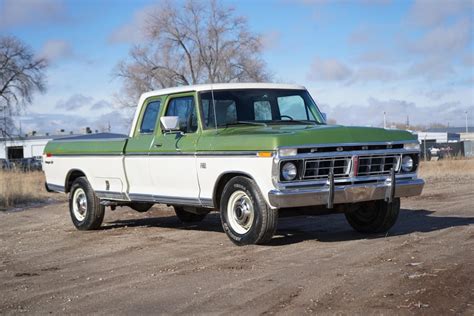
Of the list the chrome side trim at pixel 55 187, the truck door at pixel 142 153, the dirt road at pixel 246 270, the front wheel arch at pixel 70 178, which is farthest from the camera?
the chrome side trim at pixel 55 187

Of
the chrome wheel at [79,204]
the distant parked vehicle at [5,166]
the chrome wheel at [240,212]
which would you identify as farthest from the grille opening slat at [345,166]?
the distant parked vehicle at [5,166]

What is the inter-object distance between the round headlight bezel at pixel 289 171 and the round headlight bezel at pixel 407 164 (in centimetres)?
164

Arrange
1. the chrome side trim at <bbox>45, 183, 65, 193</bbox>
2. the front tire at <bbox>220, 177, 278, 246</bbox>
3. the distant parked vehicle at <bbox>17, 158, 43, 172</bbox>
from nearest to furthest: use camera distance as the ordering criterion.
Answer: the front tire at <bbox>220, 177, 278, 246</bbox>
the chrome side trim at <bbox>45, 183, 65, 193</bbox>
the distant parked vehicle at <bbox>17, 158, 43, 172</bbox>

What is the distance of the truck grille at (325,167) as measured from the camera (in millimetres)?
8016

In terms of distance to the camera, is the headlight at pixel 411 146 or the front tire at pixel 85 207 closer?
the headlight at pixel 411 146

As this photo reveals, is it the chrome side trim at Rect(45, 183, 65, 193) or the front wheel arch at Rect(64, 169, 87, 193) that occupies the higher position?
the front wheel arch at Rect(64, 169, 87, 193)

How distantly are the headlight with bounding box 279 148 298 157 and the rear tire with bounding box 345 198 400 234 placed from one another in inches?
63.5

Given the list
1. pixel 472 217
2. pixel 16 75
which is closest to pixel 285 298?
pixel 472 217

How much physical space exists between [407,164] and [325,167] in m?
1.33

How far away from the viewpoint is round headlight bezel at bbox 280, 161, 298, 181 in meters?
7.88

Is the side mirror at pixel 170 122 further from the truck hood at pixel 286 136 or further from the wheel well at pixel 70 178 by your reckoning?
the wheel well at pixel 70 178

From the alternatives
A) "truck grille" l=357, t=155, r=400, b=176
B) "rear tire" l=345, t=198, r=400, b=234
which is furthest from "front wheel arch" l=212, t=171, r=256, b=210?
"rear tire" l=345, t=198, r=400, b=234

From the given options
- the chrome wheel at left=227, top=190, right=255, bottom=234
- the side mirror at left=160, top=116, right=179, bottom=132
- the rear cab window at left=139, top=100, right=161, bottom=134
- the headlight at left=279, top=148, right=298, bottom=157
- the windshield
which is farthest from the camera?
the rear cab window at left=139, top=100, right=161, bottom=134

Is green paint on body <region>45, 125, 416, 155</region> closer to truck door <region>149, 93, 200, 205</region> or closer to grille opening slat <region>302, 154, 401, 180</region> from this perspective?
truck door <region>149, 93, 200, 205</region>
